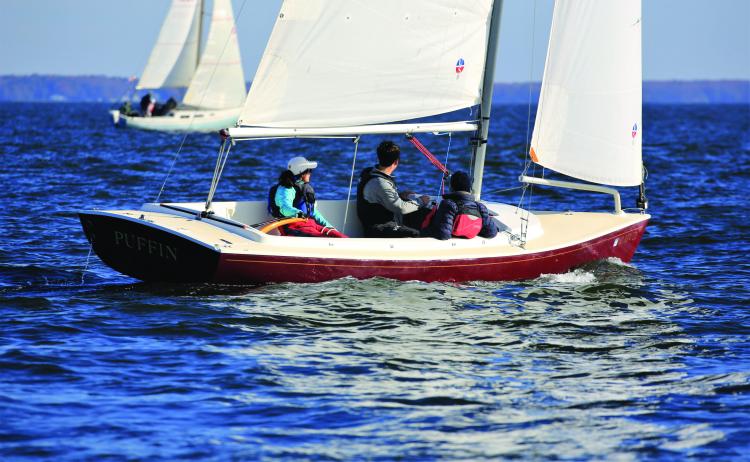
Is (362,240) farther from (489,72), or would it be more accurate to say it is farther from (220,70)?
(220,70)

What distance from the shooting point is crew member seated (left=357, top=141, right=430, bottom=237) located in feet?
41.9

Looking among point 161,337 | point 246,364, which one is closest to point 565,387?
point 246,364

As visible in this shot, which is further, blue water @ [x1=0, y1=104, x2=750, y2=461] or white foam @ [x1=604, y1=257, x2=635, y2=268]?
white foam @ [x1=604, y1=257, x2=635, y2=268]

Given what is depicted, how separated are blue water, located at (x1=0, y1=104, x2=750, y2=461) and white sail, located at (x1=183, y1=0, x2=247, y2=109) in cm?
3965

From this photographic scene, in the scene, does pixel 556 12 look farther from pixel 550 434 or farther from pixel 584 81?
pixel 550 434

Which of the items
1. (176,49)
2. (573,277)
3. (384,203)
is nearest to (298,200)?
(384,203)

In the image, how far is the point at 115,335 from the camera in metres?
10.3

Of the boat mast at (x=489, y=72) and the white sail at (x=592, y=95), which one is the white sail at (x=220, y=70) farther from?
the boat mast at (x=489, y=72)

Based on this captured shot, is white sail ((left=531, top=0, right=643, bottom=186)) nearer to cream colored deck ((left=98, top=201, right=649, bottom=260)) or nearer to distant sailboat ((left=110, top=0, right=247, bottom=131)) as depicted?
cream colored deck ((left=98, top=201, right=649, bottom=260))

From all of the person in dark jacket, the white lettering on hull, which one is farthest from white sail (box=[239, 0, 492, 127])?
the white lettering on hull

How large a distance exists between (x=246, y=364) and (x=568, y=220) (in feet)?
21.1

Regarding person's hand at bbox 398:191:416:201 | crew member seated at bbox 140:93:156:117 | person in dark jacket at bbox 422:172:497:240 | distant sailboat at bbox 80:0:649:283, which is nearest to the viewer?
distant sailboat at bbox 80:0:649:283

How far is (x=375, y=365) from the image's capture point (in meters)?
9.48

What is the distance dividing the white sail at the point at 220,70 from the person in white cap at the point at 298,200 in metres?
42.5
